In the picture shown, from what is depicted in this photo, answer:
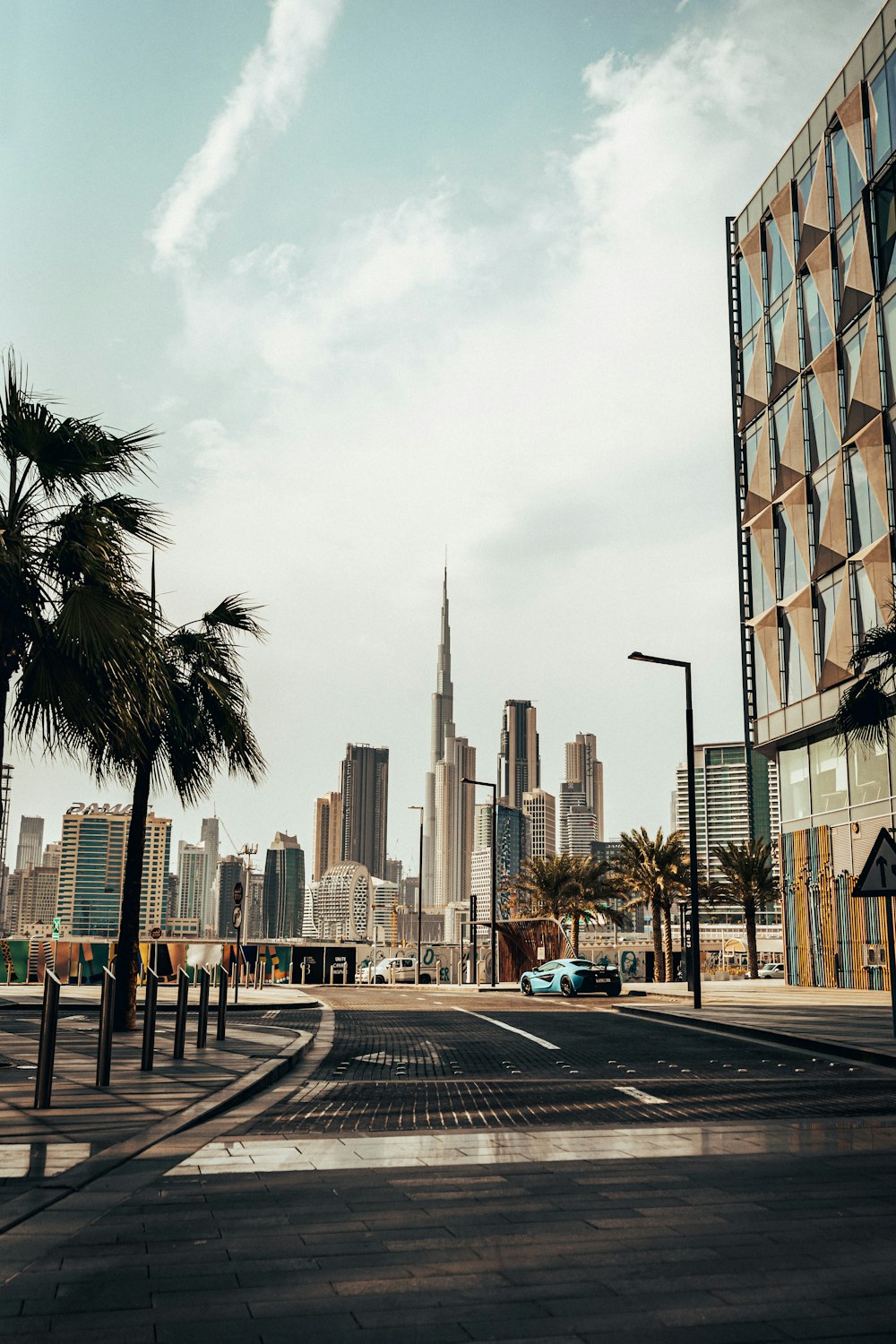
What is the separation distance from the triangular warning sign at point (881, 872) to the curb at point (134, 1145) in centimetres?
837

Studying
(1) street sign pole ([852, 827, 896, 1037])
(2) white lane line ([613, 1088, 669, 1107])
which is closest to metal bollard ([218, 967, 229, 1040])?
(2) white lane line ([613, 1088, 669, 1107])

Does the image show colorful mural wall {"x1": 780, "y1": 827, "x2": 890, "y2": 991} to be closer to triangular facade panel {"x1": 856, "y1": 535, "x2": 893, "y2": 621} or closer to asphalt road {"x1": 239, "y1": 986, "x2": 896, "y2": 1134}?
triangular facade panel {"x1": 856, "y1": 535, "x2": 893, "y2": 621}

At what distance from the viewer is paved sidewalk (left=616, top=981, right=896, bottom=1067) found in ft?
52.7

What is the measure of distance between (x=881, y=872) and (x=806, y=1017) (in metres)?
7.59

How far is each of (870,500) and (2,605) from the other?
29680 mm

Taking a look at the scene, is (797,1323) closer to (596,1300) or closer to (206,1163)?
(596,1300)

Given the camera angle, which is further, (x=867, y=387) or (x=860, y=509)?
(x=860, y=509)

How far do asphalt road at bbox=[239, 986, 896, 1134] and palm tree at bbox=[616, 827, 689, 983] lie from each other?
130 feet

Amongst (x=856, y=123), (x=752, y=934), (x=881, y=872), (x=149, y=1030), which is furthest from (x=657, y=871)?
(x=149, y=1030)

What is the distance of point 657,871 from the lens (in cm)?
5931

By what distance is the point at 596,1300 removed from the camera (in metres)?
4.37

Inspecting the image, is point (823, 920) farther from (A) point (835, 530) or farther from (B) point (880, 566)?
(A) point (835, 530)

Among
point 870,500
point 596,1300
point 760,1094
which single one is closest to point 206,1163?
point 596,1300

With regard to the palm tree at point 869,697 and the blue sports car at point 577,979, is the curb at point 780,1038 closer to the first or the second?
the palm tree at point 869,697
